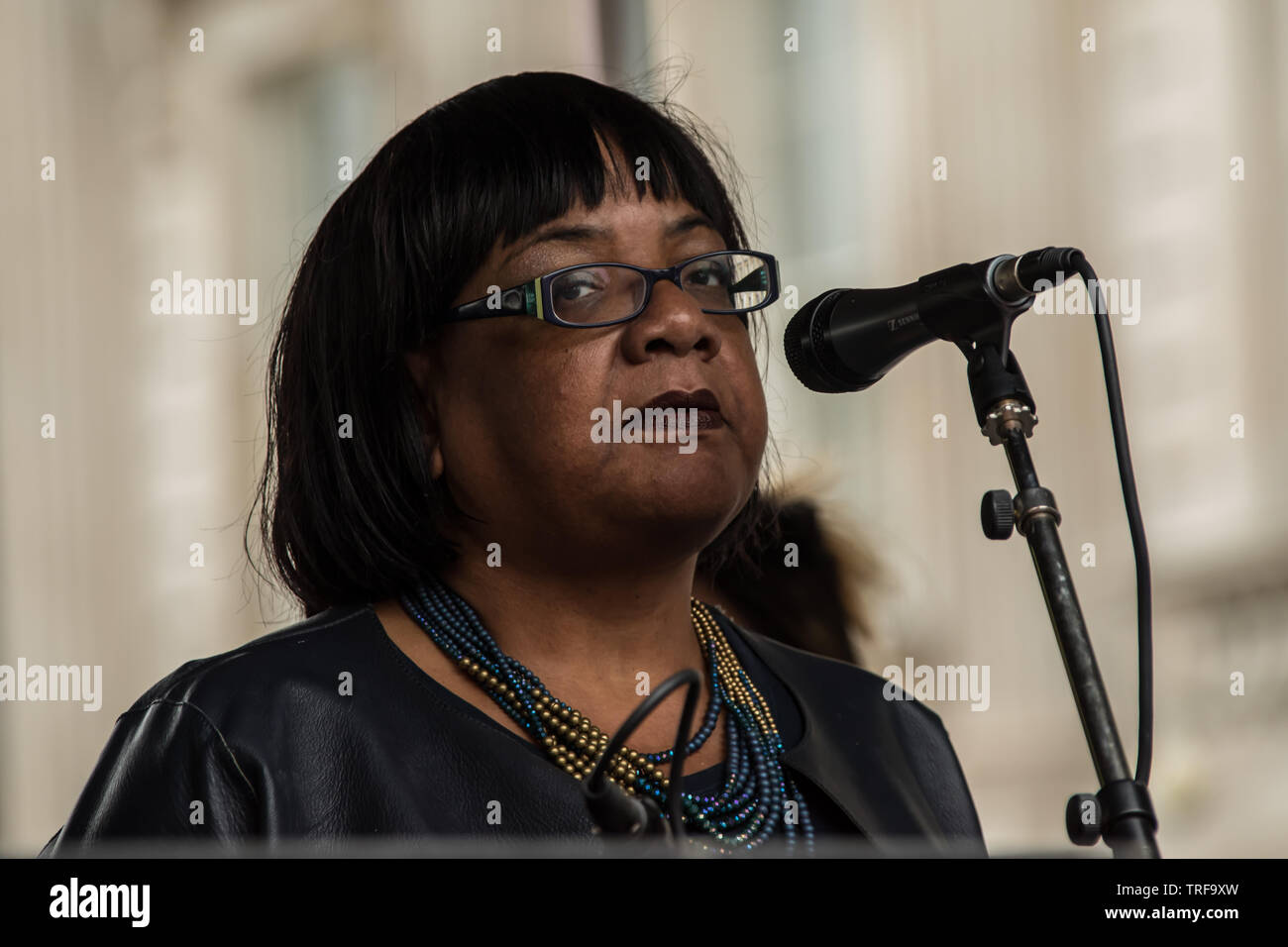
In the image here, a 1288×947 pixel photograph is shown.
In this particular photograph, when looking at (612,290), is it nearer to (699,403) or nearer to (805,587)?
(699,403)

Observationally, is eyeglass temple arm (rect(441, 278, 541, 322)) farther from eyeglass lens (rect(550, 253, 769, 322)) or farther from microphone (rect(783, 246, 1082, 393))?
microphone (rect(783, 246, 1082, 393))

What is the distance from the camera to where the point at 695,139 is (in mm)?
1813

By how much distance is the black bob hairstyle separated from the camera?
1494 millimetres

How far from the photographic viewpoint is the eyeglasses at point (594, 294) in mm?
1413

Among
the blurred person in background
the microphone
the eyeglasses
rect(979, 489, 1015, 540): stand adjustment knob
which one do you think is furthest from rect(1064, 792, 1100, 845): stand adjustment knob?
the blurred person in background

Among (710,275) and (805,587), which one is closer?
(710,275)

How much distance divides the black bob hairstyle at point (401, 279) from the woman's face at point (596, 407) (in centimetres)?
4

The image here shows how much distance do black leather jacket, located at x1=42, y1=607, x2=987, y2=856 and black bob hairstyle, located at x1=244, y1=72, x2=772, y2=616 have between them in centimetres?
11

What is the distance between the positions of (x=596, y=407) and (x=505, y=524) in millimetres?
173

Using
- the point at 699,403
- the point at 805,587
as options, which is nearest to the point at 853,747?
the point at 699,403

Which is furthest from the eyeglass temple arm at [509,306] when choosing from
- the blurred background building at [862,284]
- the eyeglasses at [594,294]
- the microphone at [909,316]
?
the blurred background building at [862,284]

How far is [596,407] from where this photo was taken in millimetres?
1403

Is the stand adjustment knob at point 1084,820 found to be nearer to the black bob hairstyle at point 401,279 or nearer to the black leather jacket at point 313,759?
the black leather jacket at point 313,759

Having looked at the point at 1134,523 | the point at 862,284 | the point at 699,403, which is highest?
the point at 862,284
